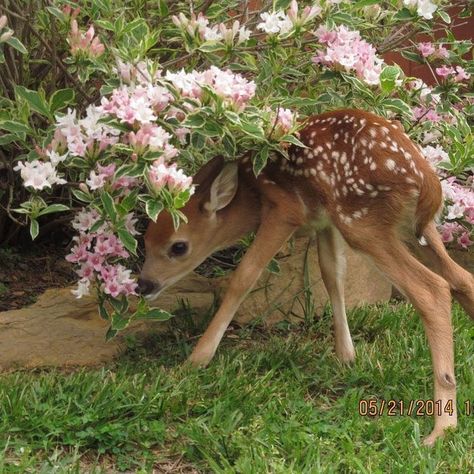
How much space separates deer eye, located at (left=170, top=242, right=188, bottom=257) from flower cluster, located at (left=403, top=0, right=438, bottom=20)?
1682 mm

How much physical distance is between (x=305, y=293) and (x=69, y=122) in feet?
7.11

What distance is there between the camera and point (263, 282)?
5.89 meters

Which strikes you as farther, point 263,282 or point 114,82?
point 263,282

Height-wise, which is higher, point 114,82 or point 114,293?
point 114,82

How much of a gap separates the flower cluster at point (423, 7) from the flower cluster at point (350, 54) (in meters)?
0.36

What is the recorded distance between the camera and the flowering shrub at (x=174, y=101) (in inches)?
165

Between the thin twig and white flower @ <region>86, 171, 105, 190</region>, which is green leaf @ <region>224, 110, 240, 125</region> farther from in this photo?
the thin twig

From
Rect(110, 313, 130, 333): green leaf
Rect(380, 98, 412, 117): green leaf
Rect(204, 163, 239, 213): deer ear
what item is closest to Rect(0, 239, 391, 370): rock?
Rect(110, 313, 130, 333): green leaf

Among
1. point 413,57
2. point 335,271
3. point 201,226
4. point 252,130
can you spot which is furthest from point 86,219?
point 413,57

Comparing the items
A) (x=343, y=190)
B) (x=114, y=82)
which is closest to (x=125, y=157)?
(x=114, y=82)

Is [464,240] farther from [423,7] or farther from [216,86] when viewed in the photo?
[216,86]

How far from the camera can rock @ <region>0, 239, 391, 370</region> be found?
202 inches

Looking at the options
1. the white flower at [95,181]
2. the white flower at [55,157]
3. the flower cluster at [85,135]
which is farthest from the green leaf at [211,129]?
the white flower at [55,157]

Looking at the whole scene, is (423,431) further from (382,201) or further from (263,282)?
(263,282)
